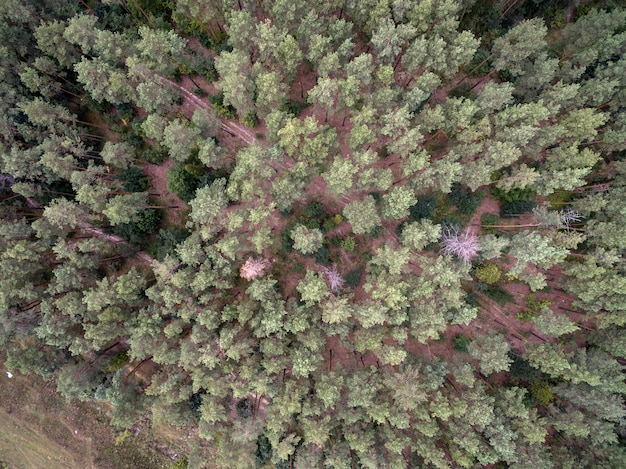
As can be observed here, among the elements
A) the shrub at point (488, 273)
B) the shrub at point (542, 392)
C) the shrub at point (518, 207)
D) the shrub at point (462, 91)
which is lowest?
the shrub at point (542, 392)

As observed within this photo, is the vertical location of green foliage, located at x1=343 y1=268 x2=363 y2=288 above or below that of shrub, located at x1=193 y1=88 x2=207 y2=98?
below

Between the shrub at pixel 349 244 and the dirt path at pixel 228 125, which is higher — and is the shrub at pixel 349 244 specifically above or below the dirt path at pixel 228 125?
below

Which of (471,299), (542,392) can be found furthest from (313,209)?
(542,392)

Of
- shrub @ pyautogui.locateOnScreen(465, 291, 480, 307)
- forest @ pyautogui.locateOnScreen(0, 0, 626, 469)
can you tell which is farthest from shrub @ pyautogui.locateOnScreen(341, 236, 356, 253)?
shrub @ pyautogui.locateOnScreen(465, 291, 480, 307)

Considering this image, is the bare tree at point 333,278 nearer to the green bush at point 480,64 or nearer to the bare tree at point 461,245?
the bare tree at point 461,245

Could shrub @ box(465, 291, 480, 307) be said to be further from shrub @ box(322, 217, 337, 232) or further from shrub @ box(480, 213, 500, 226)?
shrub @ box(322, 217, 337, 232)

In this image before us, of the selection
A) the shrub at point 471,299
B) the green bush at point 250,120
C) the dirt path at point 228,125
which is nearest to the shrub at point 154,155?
the dirt path at point 228,125

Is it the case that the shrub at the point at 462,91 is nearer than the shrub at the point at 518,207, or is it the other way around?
the shrub at the point at 518,207

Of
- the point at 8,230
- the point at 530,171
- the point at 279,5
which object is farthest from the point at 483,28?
the point at 8,230
